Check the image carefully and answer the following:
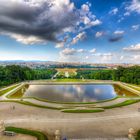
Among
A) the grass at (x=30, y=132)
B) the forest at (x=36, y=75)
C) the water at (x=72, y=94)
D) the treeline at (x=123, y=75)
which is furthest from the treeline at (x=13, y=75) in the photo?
the grass at (x=30, y=132)

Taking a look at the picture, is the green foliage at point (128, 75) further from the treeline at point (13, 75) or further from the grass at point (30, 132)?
the grass at point (30, 132)

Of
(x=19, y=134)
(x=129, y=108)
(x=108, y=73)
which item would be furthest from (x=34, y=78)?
(x=19, y=134)

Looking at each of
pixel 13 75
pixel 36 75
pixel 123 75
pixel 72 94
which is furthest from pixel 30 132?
pixel 36 75

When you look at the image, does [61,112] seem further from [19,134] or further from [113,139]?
[113,139]

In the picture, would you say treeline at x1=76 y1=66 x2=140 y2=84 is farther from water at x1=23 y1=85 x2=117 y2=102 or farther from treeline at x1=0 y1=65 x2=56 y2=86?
treeline at x1=0 y1=65 x2=56 y2=86

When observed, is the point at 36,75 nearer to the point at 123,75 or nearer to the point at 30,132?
the point at 123,75

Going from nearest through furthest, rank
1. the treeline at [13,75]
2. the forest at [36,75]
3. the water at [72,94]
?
the water at [72,94] → the treeline at [13,75] → the forest at [36,75]

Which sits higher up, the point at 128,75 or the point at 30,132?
the point at 128,75

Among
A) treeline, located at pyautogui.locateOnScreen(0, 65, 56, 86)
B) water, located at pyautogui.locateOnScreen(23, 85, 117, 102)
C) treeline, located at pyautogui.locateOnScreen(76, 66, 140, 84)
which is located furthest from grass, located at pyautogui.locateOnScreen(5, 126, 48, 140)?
treeline, located at pyautogui.locateOnScreen(76, 66, 140, 84)

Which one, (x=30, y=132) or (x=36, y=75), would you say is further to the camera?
(x=36, y=75)

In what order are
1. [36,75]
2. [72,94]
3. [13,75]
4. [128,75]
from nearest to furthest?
1. [72,94]
2. [13,75]
3. [128,75]
4. [36,75]

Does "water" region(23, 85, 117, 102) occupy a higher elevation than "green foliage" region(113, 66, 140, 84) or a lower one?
lower
